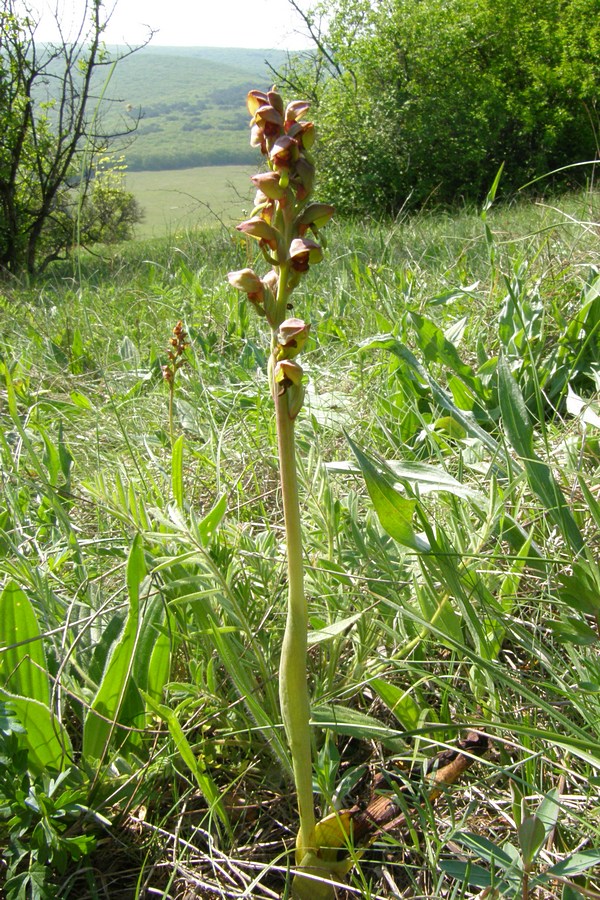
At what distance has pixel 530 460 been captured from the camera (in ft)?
4.17

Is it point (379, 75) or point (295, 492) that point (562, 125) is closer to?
point (379, 75)

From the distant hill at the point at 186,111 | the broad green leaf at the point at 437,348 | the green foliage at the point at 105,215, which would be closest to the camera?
the broad green leaf at the point at 437,348

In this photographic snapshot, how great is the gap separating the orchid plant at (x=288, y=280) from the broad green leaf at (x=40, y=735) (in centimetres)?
41

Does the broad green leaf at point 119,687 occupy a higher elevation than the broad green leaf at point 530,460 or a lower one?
lower

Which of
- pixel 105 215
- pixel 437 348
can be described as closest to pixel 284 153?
pixel 437 348

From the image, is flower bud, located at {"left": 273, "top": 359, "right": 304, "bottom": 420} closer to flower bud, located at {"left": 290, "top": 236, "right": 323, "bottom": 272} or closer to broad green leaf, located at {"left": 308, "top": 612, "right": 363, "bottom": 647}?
flower bud, located at {"left": 290, "top": 236, "right": 323, "bottom": 272}

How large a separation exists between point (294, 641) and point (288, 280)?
410 millimetres

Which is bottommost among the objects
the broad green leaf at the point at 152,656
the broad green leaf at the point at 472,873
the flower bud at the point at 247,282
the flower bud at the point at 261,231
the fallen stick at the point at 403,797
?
the fallen stick at the point at 403,797

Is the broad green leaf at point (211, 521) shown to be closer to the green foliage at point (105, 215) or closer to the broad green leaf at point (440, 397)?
the broad green leaf at point (440, 397)

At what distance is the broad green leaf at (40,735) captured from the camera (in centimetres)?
103

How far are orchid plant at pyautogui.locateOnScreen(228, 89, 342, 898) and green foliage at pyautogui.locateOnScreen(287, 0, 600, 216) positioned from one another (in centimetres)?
1144

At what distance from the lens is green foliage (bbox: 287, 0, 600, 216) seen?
39.7 ft

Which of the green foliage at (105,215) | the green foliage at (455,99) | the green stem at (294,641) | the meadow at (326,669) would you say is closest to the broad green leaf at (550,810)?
the meadow at (326,669)

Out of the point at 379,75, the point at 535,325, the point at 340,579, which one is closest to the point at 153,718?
the point at 340,579
